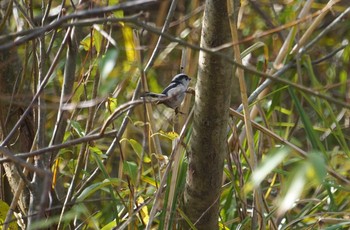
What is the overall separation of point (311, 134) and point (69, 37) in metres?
0.58

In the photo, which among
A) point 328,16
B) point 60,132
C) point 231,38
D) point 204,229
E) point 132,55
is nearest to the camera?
point 231,38

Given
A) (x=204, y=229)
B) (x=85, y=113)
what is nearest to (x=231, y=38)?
(x=204, y=229)

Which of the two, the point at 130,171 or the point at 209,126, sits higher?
the point at 209,126

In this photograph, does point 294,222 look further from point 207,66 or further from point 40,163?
point 40,163

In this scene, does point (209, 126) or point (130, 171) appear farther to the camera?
point (130, 171)

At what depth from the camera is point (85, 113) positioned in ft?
9.07

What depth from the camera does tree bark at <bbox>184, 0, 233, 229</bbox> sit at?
1555 mm

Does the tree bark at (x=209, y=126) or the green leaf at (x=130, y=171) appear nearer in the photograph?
the tree bark at (x=209, y=126)

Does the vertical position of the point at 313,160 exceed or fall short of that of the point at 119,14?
it falls short

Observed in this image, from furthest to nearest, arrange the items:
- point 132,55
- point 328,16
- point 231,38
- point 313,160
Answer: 1. point 328,16
2. point 132,55
3. point 231,38
4. point 313,160

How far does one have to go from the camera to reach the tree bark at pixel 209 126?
1.55 metres

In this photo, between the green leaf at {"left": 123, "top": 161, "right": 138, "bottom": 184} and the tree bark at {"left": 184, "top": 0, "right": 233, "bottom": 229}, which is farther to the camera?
the green leaf at {"left": 123, "top": 161, "right": 138, "bottom": 184}

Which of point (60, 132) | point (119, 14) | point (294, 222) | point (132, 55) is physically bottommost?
point (294, 222)

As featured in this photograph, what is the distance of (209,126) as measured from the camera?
1627 mm
